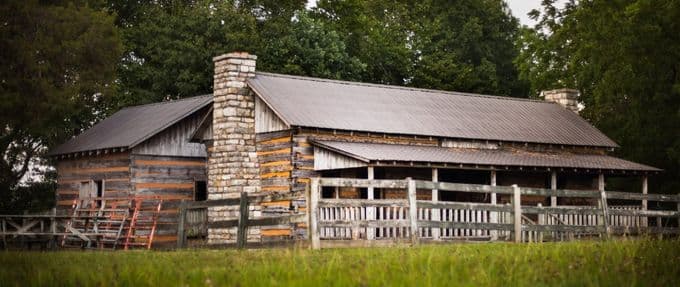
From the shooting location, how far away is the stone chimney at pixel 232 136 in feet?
109

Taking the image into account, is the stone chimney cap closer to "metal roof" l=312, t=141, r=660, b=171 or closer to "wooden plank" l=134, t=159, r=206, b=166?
"metal roof" l=312, t=141, r=660, b=171

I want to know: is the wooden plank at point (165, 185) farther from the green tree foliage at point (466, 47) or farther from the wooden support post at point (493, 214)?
the green tree foliage at point (466, 47)

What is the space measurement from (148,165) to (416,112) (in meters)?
10.3

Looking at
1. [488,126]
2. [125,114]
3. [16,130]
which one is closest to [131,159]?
[125,114]

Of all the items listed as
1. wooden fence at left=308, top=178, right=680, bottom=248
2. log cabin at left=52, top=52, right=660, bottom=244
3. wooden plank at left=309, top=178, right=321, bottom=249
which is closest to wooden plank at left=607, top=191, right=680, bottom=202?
wooden fence at left=308, top=178, right=680, bottom=248

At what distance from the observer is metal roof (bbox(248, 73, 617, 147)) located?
1298 inches

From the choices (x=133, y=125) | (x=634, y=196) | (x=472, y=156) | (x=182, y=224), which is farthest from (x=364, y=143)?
(x=182, y=224)

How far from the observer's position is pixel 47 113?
3816cm

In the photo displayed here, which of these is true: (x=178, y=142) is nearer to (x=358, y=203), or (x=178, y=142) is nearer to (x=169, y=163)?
(x=169, y=163)

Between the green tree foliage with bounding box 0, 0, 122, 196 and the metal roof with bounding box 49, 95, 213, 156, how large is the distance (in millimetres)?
1373

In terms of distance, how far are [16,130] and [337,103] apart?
55.7 feet

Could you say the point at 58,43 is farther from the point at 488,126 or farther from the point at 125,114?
the point at 488,126

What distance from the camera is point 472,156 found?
3325 cm

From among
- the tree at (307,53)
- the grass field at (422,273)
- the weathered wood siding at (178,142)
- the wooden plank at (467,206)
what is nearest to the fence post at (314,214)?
the wooden plank at (467,206)
